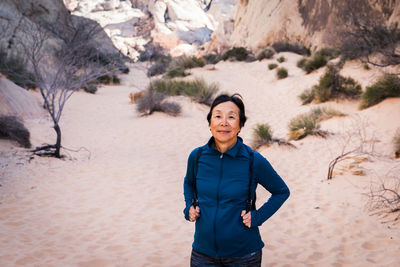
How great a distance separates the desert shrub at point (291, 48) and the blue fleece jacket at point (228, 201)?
23.2 meters

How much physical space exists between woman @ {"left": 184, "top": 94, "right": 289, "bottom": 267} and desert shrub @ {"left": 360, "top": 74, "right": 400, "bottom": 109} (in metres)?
8.66

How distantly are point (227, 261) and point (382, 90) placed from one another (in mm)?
9105

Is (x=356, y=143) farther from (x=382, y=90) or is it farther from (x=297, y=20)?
(x=297, y=20)

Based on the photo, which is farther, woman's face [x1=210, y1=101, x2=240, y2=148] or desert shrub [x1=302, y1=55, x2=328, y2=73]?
desert shrub [x1=302, y1=55, x2=328, y2=73]

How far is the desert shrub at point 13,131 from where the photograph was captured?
676 centimetres

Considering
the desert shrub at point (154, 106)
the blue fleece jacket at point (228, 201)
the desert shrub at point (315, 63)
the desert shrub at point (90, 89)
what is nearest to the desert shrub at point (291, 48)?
the desert shrub at point (315, 63)

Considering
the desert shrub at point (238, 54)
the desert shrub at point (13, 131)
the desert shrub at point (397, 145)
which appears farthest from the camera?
the desert shrub at point (238, 54)

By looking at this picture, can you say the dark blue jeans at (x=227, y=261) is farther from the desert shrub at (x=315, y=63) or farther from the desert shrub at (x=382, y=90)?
the desert shrub at (x=315, y=63)

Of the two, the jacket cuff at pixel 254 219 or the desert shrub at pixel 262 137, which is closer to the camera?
the jacket cuff at pixel 254 219

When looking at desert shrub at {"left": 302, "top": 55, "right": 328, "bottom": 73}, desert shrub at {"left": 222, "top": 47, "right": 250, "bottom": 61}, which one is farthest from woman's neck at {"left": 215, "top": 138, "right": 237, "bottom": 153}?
desert shrub at {"left": 222, "top": 47, "right": 250, "bottom": 61}

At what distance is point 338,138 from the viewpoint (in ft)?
25.6

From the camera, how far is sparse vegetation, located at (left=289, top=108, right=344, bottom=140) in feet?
26.8

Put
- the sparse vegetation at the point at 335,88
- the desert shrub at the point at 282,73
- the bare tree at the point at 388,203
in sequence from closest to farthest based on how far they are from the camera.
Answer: the bare tree at the point at 388,203
the sparse vegetation at the point at 335,88
the desert shrub at the point at 282,73

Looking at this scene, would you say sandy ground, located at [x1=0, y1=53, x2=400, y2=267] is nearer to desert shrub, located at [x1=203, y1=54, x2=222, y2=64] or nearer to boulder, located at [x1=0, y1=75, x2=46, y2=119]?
boulder, located at [x1=0, y1=75, x2=46, y2=119]
